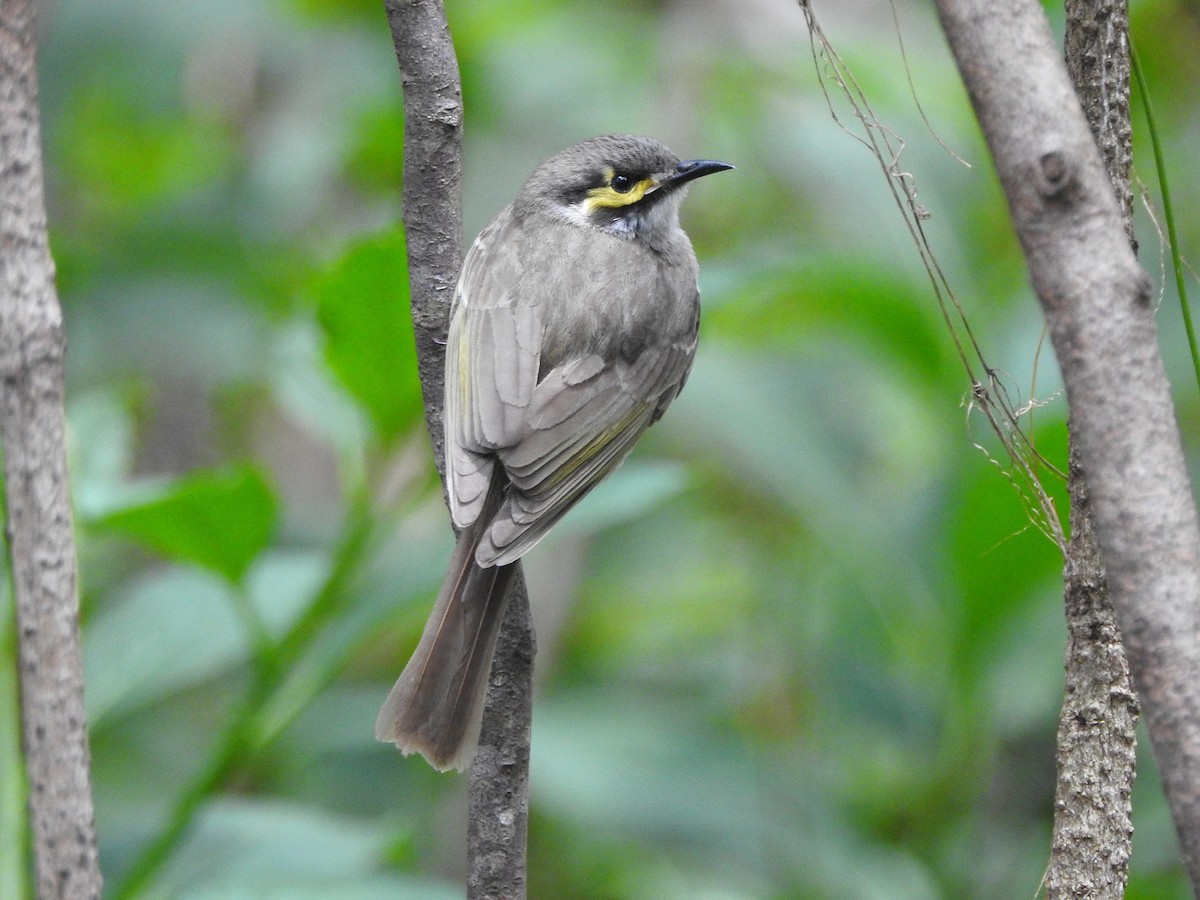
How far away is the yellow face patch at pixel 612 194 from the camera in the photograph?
12.1ft

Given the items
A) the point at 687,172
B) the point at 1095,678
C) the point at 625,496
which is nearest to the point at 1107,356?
the point at 1095,678

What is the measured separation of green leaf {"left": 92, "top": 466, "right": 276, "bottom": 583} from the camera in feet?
9.48

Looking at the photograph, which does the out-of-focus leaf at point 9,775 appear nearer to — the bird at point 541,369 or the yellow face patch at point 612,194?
the bird at point 541,369

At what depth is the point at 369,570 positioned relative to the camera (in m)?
3.65

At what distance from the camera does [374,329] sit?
2.98m

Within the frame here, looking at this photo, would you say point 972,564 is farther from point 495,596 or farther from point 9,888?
point 9,888

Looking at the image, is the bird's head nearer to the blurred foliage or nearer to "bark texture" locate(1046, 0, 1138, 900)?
the blurred foliage

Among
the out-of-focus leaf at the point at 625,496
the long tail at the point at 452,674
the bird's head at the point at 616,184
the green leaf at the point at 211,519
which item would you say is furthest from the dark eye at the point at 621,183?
the long tail at the point at 452,674

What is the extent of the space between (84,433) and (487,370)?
120cm

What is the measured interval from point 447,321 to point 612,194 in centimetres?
137

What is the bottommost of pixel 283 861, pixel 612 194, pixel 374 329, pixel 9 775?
pixel 283 861

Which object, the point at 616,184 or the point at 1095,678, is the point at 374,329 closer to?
the point at 616,184

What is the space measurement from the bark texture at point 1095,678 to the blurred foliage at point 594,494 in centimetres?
78

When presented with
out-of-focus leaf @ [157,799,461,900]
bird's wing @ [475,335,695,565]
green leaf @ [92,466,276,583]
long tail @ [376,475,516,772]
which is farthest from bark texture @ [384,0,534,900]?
out-of-focus leaf @ [157,799,461,900]
